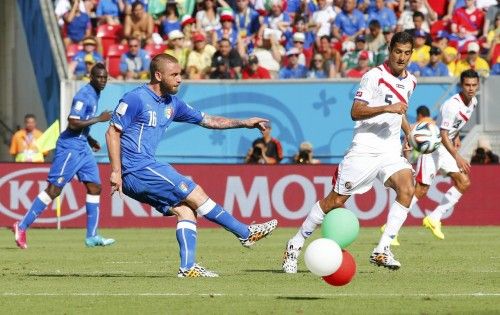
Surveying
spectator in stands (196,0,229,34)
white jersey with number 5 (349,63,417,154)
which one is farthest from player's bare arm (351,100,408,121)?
spectator in stands (196,0,229,34)

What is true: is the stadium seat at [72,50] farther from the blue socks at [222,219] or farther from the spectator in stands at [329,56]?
the blue socks at [222,219]

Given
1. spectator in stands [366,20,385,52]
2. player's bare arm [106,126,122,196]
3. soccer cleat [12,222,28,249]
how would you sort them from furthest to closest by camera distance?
1. spectator in stands [366,20,385,52]
2. soccer cleat [12,222,28,249]
3. player's bare arm [106,126,122,196]

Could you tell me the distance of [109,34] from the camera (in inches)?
1142

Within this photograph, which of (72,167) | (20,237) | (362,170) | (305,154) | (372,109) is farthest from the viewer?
(305,154)

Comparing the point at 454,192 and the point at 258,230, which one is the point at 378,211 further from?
the point at 258,230

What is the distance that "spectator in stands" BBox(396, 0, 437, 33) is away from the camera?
28672mm

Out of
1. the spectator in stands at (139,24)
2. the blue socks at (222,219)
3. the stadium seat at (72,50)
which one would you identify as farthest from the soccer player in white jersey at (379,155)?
the stadium seat at (72,50)

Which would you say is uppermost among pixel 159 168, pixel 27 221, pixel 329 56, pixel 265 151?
pixel 159 168

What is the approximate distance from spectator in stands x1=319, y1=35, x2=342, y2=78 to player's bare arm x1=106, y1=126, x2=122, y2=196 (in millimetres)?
15430

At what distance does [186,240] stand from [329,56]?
15.7 m

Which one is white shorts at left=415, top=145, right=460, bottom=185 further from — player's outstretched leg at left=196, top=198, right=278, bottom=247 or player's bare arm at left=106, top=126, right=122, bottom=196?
player's bare arm at left=106, top=126, right=122, bottom=196

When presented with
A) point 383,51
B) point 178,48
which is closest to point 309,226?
point 383,51

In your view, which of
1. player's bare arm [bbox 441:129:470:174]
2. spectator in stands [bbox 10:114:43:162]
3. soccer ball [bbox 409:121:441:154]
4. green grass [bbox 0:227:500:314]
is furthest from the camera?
spectator in stands [bbox 10:114:43:162]

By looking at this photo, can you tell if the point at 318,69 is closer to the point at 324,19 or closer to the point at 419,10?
the point at 324,19
